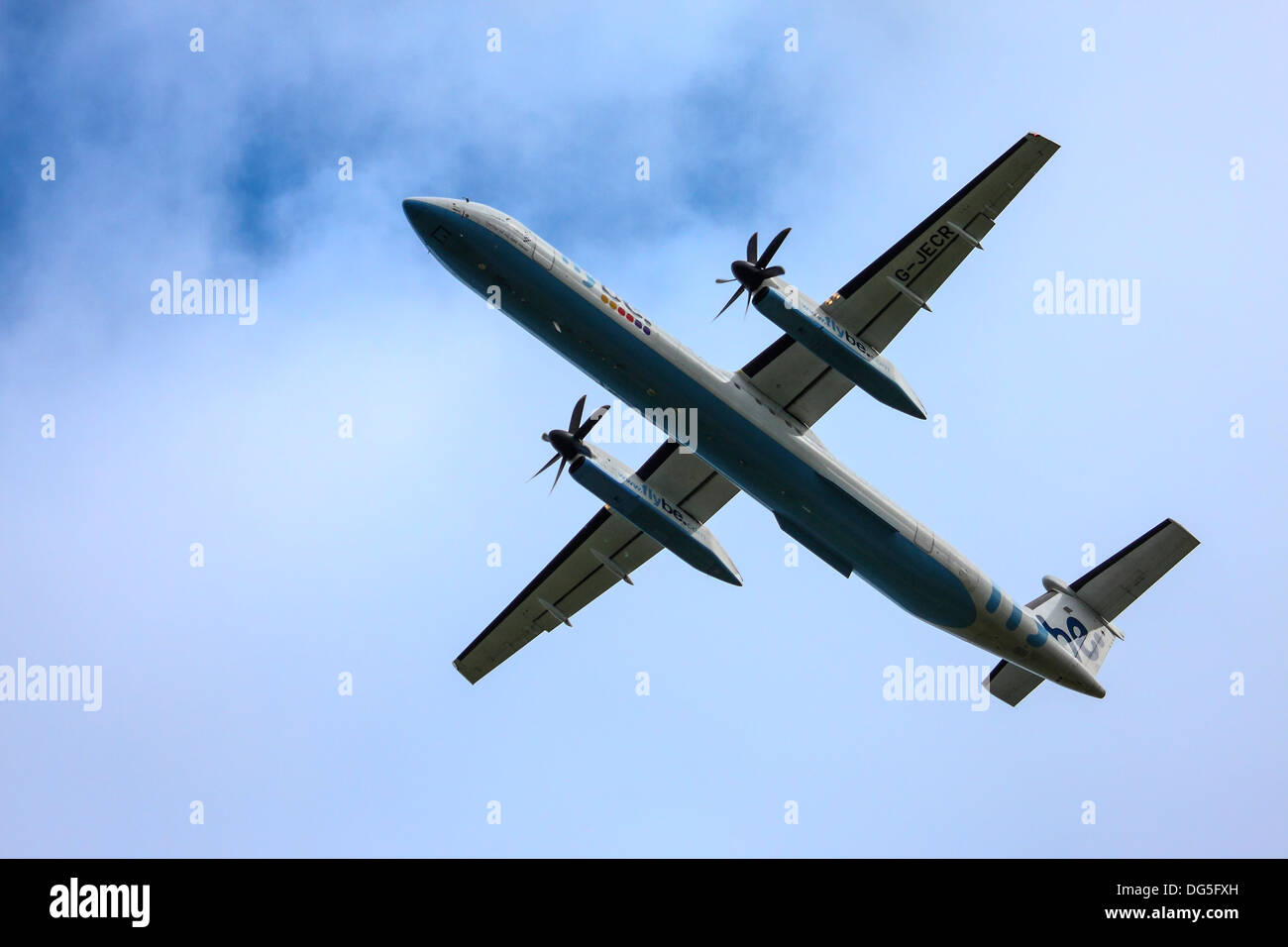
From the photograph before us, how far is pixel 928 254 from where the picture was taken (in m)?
27.2

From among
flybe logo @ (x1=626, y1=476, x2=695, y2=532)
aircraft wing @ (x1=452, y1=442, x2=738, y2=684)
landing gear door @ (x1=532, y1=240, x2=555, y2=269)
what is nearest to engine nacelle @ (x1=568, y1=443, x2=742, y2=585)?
flybe logo @ (x1=626, y1=476, x2=695, y2=532)

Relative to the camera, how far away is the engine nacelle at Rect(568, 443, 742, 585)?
2888 cm

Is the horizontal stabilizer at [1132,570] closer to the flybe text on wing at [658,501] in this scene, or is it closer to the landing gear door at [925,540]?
the landing gear door at [925,540]

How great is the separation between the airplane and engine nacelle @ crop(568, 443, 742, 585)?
0.13 feet

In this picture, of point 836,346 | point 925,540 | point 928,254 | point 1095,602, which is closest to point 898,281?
point 928,254

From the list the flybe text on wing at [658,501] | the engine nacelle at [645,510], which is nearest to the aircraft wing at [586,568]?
the flybe text on wing at [658,501]

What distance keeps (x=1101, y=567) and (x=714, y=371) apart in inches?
518

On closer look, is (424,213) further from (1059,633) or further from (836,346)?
(1059,633)

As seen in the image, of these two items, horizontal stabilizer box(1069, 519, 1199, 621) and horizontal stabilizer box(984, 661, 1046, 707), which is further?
horizontal stabilizer box(984, 661, 1046, 707)

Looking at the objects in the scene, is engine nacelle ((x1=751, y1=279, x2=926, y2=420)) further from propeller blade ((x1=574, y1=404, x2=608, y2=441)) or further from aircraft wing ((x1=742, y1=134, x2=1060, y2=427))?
propeller blade ((x1=574, y1=404, x2=608, y2=441))

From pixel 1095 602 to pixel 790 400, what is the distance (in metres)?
11.2

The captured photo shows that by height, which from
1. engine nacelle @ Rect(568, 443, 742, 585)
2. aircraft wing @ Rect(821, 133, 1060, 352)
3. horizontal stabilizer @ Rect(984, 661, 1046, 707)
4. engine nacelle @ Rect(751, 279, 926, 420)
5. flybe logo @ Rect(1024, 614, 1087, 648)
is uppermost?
aircraft wing @ Rect(821, 133, 1060, 352)

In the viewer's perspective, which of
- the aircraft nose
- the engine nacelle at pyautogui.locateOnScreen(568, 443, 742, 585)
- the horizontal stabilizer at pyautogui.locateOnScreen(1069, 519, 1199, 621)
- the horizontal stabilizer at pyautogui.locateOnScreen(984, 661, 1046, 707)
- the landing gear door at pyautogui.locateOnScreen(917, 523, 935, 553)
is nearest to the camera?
the aircraft nose

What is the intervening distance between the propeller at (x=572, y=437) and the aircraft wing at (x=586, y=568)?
2.50 metres
